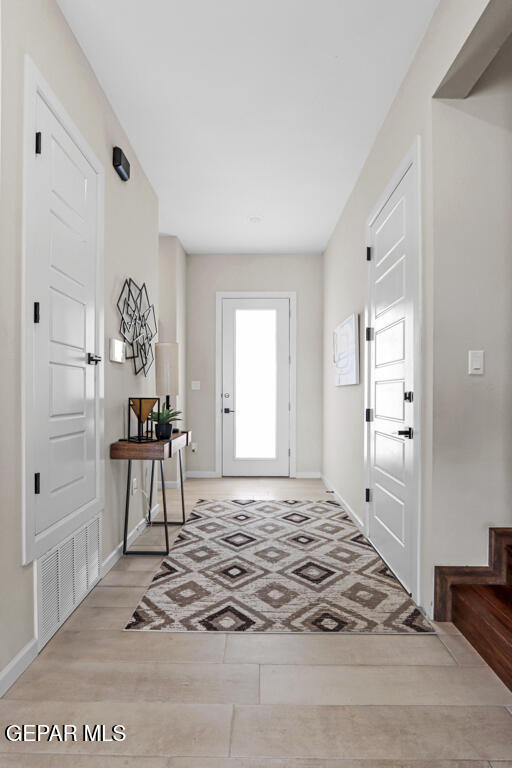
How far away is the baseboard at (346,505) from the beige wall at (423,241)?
0.04m

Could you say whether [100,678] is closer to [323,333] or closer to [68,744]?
[68,744]

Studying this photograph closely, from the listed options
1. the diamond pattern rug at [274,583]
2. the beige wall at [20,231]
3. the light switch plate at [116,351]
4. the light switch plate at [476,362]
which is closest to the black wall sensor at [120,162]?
the beige wall at [20,231]

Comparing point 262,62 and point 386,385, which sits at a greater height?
point 262,62

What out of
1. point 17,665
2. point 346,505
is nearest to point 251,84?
point 17,665

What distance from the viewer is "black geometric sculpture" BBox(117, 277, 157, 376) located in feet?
10.3

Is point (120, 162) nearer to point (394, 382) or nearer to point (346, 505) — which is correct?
point (394, 382)

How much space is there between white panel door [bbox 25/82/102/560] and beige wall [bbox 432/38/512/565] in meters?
1.62

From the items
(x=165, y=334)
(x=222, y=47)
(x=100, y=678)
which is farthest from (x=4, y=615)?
(x=165, y=334)

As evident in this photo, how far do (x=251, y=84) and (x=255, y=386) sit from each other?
11.6 ft

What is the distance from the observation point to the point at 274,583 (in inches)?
101

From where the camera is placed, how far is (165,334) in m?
5.16

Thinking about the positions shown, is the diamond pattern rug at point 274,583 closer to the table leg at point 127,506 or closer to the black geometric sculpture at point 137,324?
the table leg at point 127,506

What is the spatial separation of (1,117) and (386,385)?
2.24 meters

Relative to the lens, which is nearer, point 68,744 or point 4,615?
point 68,744
